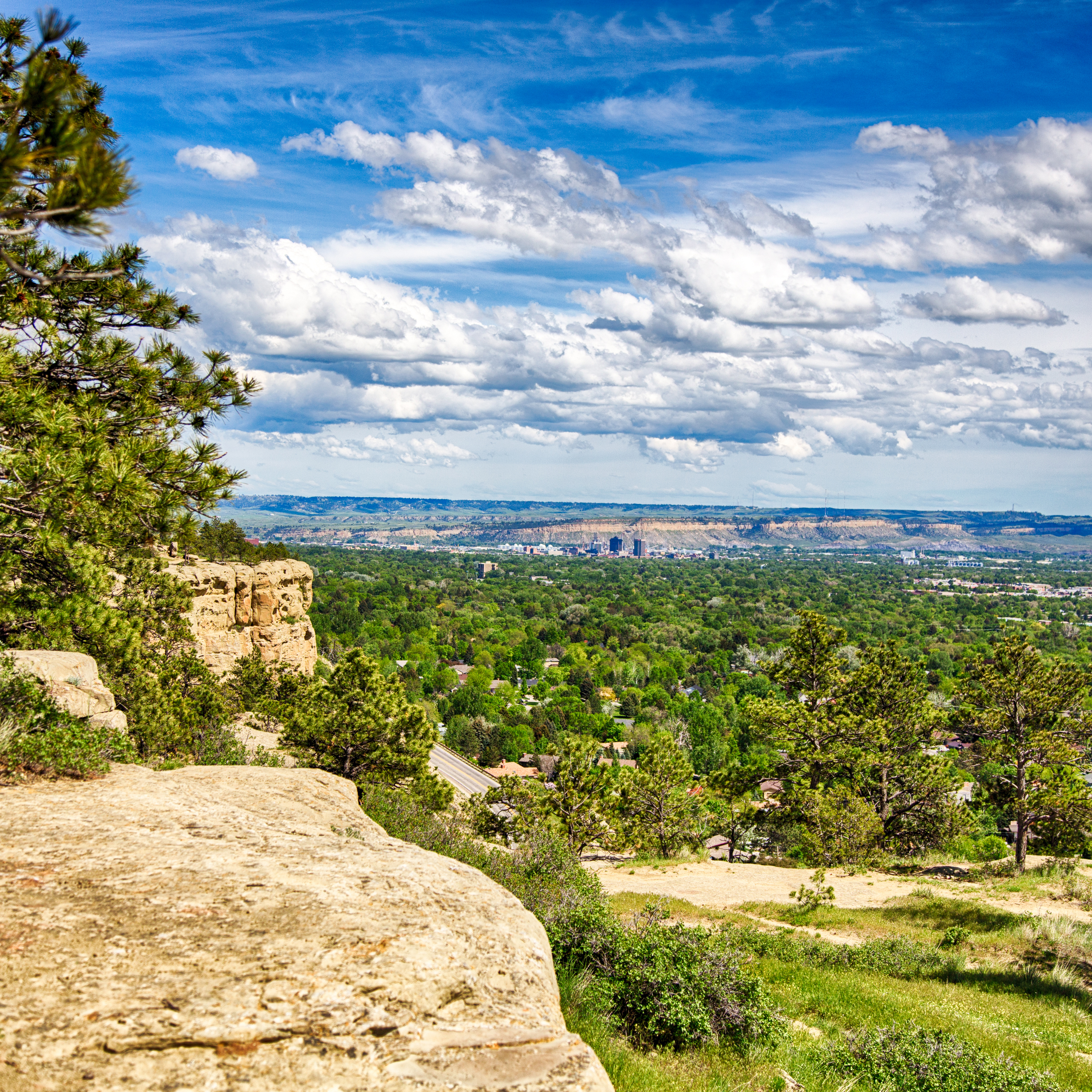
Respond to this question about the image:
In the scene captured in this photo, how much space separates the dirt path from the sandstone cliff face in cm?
1528

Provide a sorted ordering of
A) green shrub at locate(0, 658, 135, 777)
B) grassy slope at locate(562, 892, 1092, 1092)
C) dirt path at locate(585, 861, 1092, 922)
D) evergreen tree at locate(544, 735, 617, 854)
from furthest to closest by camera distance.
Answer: evergreen tree at locate(544, 735, 617, 854) < dirt path at locate(585, 861, 1092, 922) < green shrub at locate(0, 658, 135, 777) < grassy slope at locate(562, 892, 1092, 1092)

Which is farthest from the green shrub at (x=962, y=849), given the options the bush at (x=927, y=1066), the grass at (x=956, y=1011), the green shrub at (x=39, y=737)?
the green shrub at (x=39, y=737)

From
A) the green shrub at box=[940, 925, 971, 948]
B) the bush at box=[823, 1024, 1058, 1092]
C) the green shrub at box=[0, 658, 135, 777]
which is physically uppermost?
the green shrub at box=[0, 658, 135, 777]

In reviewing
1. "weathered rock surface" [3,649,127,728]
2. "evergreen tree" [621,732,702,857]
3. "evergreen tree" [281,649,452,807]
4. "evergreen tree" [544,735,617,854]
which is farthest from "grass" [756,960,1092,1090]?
"evergreen tree" [621,732,702,857]

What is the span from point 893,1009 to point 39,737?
10.8 meters

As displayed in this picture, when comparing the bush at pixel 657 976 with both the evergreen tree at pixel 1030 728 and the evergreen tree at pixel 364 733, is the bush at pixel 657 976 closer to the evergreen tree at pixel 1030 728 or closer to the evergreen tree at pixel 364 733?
the evergreen tree at pixel 364 733

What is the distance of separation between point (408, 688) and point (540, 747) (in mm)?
16482

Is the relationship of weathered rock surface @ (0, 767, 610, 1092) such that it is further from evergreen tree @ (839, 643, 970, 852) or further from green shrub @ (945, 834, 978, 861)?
green shrub @ (945, 834, 978, 861)

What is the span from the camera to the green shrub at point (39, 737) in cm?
796

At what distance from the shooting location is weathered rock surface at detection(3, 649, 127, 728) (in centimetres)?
962

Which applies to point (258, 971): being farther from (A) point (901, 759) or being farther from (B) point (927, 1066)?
(A) point (901, 759)

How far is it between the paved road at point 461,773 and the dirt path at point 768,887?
19.5 m

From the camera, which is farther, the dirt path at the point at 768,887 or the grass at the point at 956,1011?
the dirt path at the point at 768,887

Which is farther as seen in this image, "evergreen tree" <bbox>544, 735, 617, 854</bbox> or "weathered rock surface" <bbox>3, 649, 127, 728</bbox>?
"evergreen tree" <bbox>544, 735, 617, 854</bbox>
